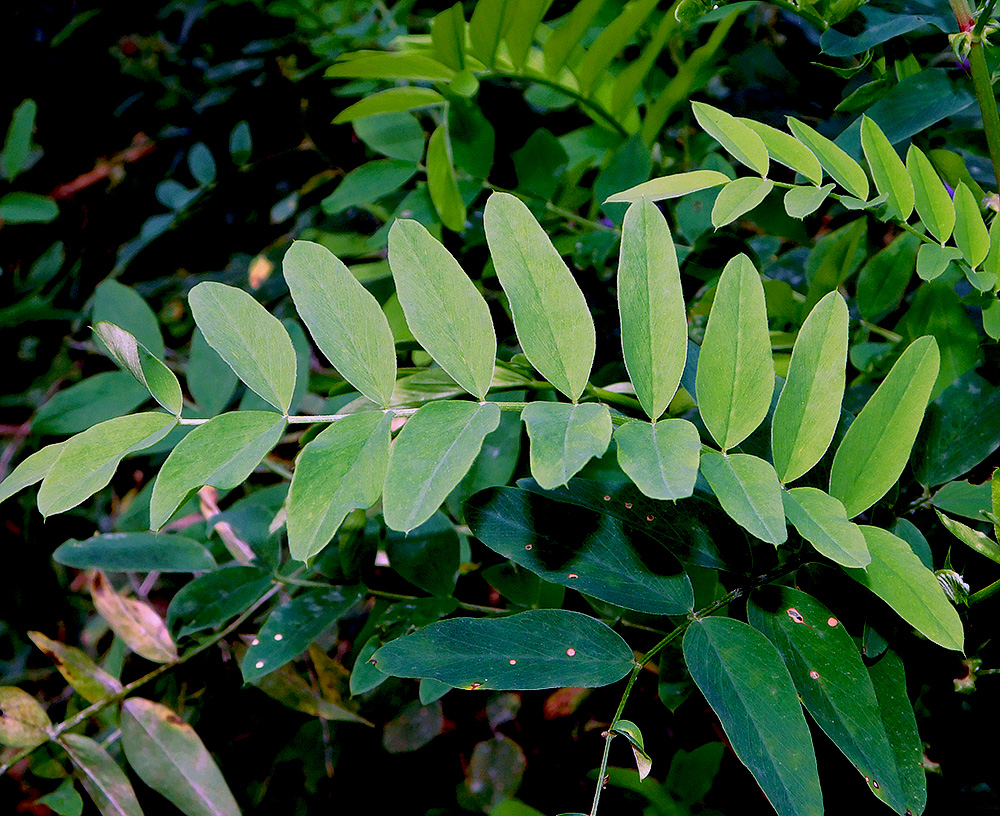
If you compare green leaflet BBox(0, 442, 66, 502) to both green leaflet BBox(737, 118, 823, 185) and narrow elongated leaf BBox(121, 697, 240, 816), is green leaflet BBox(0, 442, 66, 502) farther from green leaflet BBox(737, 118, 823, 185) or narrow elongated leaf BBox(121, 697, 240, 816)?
green leaflet BBox(737, 118, 823, 185)

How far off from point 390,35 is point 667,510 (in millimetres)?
827

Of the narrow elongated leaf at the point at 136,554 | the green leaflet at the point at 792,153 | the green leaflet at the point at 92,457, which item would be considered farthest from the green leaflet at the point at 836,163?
the narrow elongated leaf at the point at 136,554

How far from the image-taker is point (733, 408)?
1.25 feet

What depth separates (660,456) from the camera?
34 cm

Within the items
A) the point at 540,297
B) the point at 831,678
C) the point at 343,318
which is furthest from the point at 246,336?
the point at 831,678

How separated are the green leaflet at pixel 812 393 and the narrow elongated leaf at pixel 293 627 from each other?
0.37 meters

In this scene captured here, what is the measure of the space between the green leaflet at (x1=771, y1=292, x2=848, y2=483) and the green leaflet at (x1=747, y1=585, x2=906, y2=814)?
85mm

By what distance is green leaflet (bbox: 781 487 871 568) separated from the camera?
32 centimetres

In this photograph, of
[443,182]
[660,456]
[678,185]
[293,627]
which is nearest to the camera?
[660,456]

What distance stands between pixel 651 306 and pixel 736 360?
5 centimetres

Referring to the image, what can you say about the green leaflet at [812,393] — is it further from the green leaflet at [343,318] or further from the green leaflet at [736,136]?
the green leaflet at [343,318]

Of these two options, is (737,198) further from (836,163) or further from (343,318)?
(343,318)

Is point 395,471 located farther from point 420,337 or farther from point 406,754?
point 406,754

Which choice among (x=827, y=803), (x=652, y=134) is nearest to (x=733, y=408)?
(x=827, y=803)
